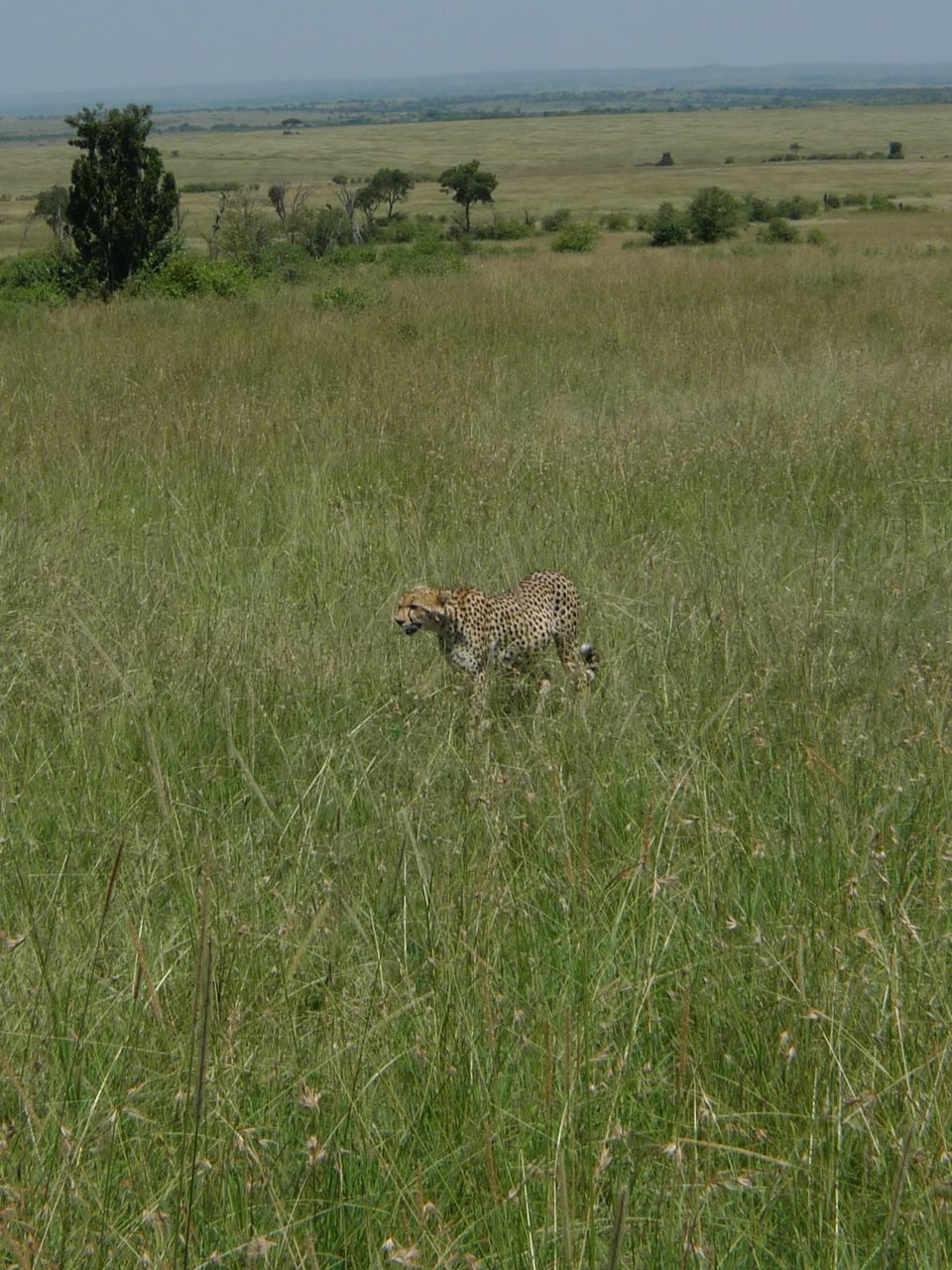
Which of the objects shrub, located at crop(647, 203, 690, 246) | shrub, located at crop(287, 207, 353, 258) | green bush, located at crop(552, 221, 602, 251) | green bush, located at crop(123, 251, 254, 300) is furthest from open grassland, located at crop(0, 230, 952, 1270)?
shrub, located at crop(287, 207, 353, 258)

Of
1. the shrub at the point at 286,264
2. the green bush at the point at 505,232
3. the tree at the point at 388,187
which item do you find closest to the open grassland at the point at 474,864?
the shrub at the point at 286,264

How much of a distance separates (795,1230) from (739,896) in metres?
0.84

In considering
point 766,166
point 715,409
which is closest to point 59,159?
point 766,166

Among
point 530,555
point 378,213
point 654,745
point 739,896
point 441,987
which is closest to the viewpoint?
point 441,987

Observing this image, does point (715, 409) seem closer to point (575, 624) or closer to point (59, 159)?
point (575, 624)

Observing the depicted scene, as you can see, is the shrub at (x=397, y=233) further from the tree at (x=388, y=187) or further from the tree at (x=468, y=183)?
the tree at (x=388, y=187)

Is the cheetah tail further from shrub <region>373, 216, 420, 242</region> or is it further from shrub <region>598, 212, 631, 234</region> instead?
shrub <region>598, 212, 631, 234</region>

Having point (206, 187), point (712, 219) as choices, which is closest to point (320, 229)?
point (712, 219)

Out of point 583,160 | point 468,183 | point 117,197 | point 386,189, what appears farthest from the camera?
point 583,160

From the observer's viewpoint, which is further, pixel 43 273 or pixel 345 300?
pixel 43 273

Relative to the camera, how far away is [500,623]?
436 cm

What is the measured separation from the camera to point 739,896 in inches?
102

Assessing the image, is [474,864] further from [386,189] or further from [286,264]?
[386,189]

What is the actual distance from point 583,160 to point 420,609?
110m
